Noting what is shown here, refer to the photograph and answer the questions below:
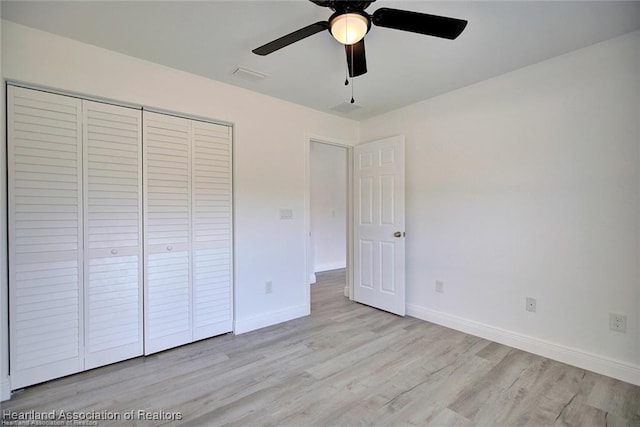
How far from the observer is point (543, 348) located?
2457 millimetres

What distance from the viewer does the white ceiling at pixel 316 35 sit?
179 cm

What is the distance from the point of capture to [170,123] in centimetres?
259

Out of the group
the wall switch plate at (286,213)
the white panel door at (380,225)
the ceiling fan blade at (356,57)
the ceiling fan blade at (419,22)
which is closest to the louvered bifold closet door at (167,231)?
the wall switch plate at (286,213)

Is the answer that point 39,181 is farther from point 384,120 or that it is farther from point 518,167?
point 518,167

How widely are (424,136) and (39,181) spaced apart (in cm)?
335

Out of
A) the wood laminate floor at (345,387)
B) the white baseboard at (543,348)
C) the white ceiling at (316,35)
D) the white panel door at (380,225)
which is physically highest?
the white ceiling at (316,35)

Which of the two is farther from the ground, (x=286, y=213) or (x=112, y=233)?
(x=286, y=213)

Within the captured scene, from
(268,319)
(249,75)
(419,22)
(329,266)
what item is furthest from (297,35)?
(329,266)

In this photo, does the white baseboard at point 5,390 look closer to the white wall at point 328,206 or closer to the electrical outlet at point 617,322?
the electrical outlet at point 617,322

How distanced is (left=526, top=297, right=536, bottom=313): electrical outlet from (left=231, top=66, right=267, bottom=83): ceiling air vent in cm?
298

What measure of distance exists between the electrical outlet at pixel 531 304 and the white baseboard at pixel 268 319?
212cm

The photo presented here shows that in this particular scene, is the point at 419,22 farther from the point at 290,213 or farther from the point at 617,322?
the point at 617,322

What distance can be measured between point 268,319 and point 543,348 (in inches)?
96.5

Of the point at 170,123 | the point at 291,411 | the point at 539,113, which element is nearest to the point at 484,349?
the point at 291,411
